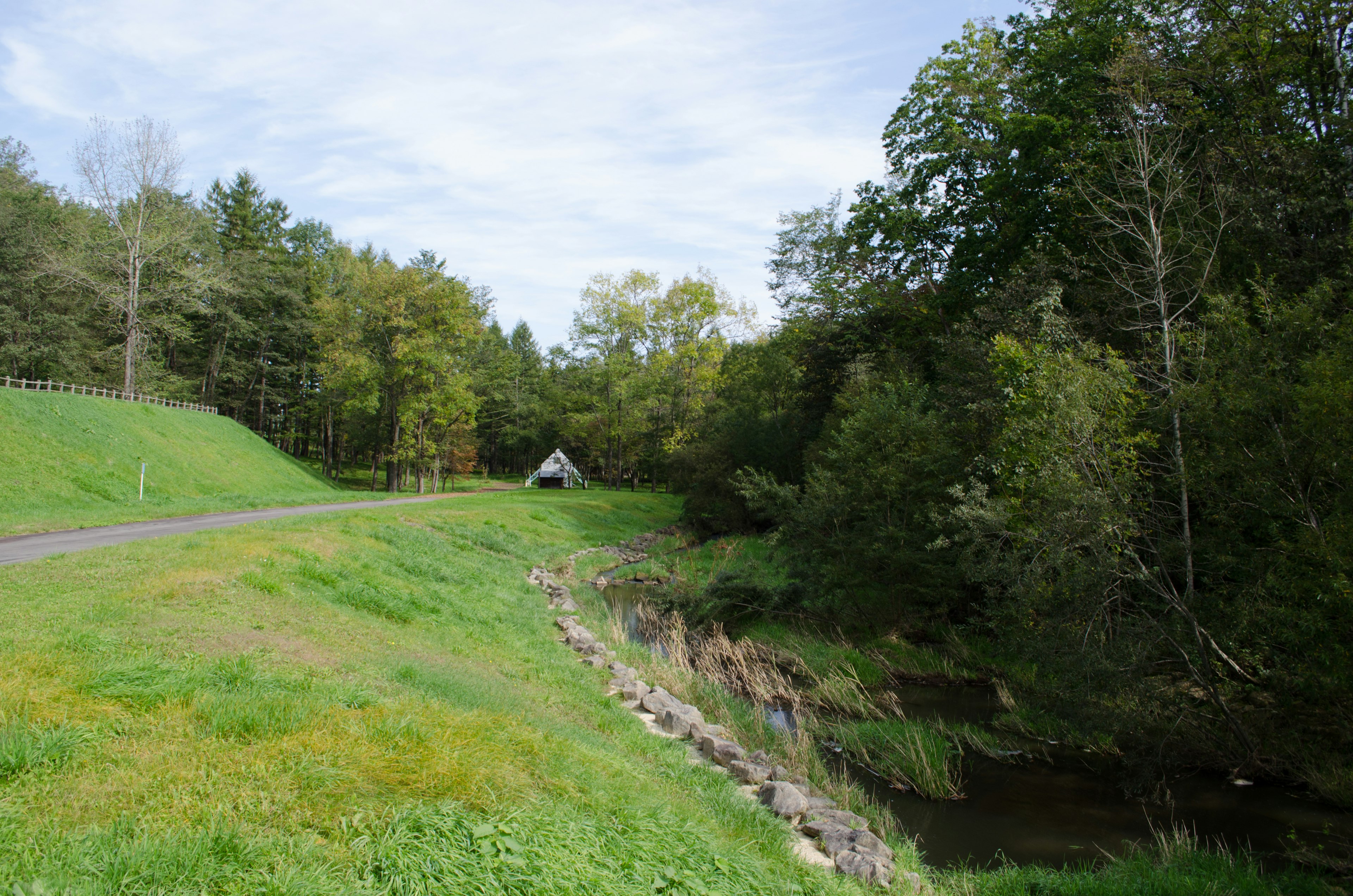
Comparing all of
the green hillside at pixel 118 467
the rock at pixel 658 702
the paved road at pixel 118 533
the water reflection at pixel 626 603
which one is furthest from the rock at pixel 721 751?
the green hillside at pixel 118 467

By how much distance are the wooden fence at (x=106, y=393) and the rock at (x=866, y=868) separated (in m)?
37.5

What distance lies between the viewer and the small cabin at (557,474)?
194ft

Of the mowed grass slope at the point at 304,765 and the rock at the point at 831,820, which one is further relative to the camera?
the rock at the point at 831,820

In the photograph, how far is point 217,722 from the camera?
15.8 ft

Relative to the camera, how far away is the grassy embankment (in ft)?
22.1

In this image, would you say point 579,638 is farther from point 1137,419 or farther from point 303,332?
point 303,332

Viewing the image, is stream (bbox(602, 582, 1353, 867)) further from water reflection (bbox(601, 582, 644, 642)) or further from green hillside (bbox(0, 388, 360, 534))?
green hillside (bbox(0, 388, 360, 534))

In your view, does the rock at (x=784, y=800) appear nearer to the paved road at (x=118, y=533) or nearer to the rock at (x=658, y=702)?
the rock at (x=658, y=702)

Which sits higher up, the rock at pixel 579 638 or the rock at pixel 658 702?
the rock at pixel 658 702

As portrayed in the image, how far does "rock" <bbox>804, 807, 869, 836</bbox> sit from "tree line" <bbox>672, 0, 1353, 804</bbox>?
461cm

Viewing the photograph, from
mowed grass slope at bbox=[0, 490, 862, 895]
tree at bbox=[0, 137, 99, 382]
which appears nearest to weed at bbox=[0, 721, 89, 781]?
mowed grass slope at bbox=[0, 490, 862, 895]

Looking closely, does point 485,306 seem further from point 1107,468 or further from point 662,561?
point 1107,468

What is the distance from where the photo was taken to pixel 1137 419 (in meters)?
11.2

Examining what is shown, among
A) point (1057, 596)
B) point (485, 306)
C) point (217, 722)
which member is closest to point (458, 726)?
point (217, 722)
